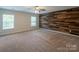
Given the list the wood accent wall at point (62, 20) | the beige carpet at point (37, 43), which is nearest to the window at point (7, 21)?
the beige carpet at point (37, 43)

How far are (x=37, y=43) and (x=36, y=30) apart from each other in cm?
31

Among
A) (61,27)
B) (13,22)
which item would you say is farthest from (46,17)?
(13,22)

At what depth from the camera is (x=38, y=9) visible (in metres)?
2.45

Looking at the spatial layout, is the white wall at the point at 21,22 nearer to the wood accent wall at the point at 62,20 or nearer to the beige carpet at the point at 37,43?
the beige carpet at the point at 37,43

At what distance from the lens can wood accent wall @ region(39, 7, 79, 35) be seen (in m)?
2.37

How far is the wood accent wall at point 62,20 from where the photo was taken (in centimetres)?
237

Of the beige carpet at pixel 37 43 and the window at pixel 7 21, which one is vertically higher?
the window at pixel 7 21

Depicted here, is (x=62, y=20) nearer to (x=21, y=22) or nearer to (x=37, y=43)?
(x=37, y=43)

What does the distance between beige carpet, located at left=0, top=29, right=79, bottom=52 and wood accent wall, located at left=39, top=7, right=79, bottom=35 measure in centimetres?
16

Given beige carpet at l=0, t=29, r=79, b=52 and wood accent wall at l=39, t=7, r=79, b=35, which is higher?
wood accent wall at l=39, t=7, r=79, b=35

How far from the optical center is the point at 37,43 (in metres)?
2.41

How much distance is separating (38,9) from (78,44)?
116 cm

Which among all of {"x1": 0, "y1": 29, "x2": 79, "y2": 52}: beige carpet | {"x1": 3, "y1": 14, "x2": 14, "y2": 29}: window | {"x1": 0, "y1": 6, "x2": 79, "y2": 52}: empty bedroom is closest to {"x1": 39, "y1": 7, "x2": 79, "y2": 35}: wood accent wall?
{"x1": 0, "y1": 6, "x2": 79, "y2": 52}: empty bedroom

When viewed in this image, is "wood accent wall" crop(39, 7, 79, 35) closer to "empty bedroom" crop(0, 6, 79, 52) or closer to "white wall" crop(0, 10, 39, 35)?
"empty bedroom" crop(0, 6, 79, 52)
